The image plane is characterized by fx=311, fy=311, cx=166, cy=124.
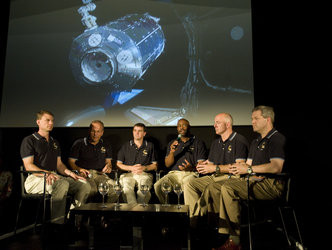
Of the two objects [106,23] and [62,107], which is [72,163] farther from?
[106,23]

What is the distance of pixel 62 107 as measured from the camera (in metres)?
4.78

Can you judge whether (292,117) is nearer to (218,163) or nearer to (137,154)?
(218,163)

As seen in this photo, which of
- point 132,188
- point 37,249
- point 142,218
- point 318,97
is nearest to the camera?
point 142,218

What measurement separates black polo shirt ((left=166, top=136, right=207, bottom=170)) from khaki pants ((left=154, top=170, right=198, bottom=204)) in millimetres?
156

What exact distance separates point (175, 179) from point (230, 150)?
2.78 feet

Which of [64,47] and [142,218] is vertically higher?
[64,47]

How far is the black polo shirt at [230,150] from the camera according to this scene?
3.60 m

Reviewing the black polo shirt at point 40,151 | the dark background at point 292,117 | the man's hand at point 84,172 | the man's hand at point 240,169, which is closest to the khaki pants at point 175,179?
the dark background at point 292,117

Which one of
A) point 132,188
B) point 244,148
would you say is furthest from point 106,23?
point 244,148

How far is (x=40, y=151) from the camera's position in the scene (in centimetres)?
365

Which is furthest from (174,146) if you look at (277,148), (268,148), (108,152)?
(277,148)

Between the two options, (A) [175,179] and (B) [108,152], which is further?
(B) [108,152]

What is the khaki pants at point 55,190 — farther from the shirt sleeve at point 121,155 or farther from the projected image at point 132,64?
the projected image at point 132,64

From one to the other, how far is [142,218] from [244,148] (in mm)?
1619
